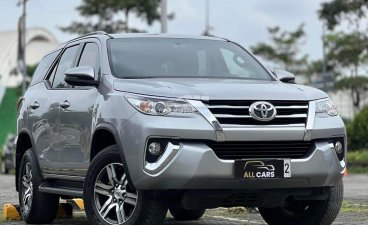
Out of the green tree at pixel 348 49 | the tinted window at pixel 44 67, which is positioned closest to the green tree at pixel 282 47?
the green tree at pixel 348 49

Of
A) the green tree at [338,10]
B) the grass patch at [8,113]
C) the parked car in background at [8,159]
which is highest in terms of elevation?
the green tree at [338,10]

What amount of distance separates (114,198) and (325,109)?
188cm

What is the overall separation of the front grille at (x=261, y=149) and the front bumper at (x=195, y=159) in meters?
0.05

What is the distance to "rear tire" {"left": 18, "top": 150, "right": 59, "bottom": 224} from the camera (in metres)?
8.34

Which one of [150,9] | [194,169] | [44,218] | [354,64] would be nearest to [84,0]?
[150,9]

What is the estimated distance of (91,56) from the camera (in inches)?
306

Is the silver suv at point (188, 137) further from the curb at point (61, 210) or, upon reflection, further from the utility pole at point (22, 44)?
the utility pole at point (22, 44)

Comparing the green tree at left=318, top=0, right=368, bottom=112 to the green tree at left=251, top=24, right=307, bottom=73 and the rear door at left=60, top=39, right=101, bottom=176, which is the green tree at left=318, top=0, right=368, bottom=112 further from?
the rear door at left=60, top=39, right=101, bottom=176

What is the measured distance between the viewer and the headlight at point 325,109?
6562 mm

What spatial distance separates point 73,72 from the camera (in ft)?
23.0

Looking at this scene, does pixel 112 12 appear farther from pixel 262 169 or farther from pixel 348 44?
pixel 262 169

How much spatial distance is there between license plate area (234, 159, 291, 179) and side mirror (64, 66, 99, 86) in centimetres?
167

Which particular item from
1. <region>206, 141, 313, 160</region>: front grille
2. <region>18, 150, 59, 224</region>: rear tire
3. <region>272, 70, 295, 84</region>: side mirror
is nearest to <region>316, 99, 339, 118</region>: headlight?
<region>206, 141, 313, 160</region>: front grille

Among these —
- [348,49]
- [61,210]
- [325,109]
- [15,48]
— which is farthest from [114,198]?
[15,48]
